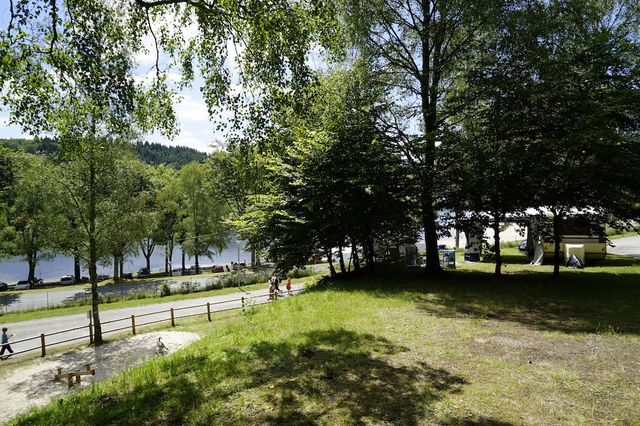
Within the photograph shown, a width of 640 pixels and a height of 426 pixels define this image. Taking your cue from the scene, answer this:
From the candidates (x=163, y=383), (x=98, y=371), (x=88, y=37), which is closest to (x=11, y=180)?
(x=98, y=371)

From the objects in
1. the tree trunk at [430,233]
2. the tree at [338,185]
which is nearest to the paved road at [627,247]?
the tree trunk at [430,233]

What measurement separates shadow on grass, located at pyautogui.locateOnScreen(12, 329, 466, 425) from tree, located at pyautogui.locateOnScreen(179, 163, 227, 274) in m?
48.2

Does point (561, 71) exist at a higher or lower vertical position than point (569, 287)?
higher

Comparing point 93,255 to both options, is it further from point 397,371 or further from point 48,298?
point 48,298

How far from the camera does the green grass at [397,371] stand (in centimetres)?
518

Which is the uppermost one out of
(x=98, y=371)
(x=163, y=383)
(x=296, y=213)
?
(x=296, y=213)

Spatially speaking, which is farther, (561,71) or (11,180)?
(11,180)

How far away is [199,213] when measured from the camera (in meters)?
55.0

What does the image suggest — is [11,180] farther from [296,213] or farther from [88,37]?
[88,37]

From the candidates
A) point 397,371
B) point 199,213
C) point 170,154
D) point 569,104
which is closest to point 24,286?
point 199,213

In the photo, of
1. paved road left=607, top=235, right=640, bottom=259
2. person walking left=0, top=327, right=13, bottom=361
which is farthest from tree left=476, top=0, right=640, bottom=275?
person walking left=0, top=327, right=13, bottom=361

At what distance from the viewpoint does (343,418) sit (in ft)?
16.5

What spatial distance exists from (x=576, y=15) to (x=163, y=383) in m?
18.0

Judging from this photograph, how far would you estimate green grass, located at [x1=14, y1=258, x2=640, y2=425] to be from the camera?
5180 millimetres
